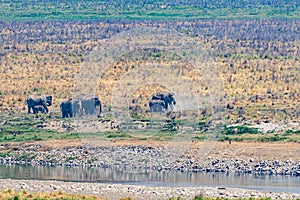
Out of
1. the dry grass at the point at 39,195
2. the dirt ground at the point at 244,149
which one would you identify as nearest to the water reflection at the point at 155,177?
the dirt ground at the point at 244,149

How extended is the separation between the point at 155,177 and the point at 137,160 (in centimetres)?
374

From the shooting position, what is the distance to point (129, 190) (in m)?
39.1

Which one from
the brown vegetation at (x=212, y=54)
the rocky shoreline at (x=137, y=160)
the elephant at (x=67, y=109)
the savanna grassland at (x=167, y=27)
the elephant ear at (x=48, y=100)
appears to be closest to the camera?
the rocky shoreline at (x=137, y=160)

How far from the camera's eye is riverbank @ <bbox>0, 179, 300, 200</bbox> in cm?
3791

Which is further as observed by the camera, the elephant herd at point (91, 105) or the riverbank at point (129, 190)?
the elephant herd at point (91, 105)

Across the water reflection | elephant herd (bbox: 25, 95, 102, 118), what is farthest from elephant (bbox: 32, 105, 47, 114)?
the water reflection

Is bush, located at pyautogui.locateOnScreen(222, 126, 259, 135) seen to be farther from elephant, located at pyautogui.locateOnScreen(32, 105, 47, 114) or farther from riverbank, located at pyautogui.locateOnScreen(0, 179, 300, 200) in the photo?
riverbank, located at pyautogui.locateOnScreen(0, 179, 300, 200)

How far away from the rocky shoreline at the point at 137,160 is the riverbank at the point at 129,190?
221 inches

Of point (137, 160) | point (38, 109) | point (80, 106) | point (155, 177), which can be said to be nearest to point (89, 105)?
point (80, 106)

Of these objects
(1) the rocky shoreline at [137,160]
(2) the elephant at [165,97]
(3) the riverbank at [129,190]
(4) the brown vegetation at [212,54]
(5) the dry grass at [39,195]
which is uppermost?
(4) the brown vegetation at [212,54]

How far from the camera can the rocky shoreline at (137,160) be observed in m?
45.4

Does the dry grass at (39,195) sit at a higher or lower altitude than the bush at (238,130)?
lower

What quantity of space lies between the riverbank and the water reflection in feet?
5.71

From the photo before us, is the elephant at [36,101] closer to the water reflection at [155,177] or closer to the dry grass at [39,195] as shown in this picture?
the water reflection at [155,177]
